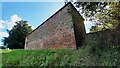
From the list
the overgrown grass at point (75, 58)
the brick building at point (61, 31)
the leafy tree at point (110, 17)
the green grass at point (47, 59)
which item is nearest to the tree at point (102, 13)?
the leafy tree at point (110, 17)

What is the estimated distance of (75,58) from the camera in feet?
19.4

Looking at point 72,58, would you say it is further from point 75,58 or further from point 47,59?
point 47,59

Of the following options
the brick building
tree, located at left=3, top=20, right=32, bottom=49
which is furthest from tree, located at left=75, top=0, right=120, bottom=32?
tree, located at left=3, top=20, right=32, bottom=49

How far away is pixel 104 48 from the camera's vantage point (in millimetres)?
5660

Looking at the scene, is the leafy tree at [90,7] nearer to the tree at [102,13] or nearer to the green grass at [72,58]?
the tree at [102,13]

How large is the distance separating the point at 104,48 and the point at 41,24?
20.5 feet

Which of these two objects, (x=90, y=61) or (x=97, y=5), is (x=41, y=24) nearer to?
(x=97, y=5)

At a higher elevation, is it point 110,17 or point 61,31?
point 110,17

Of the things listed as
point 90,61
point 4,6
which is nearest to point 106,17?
point 90,61

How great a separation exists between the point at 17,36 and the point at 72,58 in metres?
11.4

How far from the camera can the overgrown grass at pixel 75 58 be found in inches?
208

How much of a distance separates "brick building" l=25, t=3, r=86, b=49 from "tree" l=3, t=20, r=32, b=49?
4231 millimetres

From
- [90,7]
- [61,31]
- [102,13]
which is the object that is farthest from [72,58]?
[61,31]

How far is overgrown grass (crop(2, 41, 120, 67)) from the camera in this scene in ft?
17.3
